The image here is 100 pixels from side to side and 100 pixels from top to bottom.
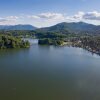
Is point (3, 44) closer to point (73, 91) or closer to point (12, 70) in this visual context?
point (12, 70)

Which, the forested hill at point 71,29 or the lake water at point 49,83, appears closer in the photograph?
the lake water at point 49,83

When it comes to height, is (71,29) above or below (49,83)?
above

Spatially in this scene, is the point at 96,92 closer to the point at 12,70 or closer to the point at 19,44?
the point at 12,70

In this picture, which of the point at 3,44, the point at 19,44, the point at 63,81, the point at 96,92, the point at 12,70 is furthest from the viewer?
the point at 19,44

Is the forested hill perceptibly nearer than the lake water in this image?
No

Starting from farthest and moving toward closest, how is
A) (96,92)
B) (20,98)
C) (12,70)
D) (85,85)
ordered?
1. (12,70)
2. (85,85)
3. (96,92)
4. (20,98)

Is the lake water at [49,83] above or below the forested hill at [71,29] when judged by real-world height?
below

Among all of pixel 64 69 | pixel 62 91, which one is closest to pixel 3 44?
pixel 64 69

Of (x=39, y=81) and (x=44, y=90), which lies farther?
(x=39, y=81)

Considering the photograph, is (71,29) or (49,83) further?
(71,29)

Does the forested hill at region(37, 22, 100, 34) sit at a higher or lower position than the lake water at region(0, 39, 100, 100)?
higher
